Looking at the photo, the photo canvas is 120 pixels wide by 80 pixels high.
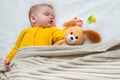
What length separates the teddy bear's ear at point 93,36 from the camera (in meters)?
1.20

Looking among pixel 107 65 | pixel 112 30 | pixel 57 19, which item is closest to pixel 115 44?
pixel 107 65

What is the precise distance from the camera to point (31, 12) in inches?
58.7

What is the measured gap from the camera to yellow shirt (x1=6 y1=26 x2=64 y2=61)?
1329 millimetres

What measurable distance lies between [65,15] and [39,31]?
0.16 meters

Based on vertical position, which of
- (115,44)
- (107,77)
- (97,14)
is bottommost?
(107,77)

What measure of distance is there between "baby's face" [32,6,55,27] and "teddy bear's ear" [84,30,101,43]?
25cm

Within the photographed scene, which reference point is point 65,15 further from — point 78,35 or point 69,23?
point 78,35

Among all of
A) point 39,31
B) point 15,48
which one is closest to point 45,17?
point 39,31

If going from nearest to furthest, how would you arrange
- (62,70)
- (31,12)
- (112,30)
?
1. (62,70)
2. (112,30)
3. (31,12)

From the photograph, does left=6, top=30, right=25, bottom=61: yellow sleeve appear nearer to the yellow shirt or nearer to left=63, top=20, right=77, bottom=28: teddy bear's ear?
the yellow shirt

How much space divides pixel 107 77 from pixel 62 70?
0.19 meters

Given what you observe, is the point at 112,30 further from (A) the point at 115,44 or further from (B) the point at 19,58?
(B) the point at 19,58

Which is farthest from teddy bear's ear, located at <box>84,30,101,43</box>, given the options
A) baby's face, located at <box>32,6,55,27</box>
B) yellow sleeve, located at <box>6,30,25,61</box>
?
yellow sleeve, located at <box>6,30,25,61</box>

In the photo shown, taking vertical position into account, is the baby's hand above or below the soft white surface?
below
